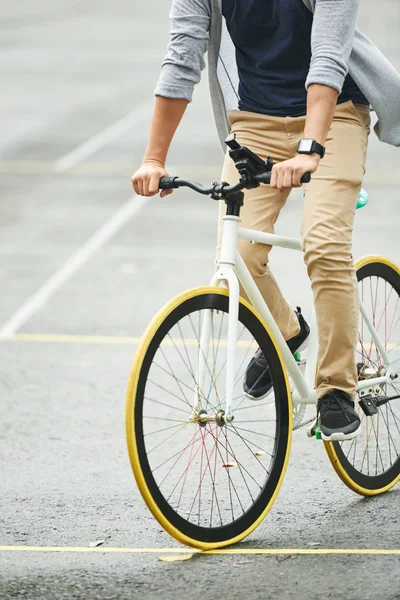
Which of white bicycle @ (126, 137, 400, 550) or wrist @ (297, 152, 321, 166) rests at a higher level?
wrist @ (297, 152, 321, 166)

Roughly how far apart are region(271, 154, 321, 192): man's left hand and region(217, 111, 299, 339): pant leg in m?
0.53

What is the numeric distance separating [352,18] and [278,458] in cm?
164

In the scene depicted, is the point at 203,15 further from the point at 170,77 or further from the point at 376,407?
the point at 376,407

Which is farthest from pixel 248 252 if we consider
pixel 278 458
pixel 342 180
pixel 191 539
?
pixel 191 539

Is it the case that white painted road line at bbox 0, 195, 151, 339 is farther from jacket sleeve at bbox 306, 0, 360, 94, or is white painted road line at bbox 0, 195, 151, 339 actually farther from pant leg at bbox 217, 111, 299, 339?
jacket sleeve at bbox 306, 0, 360, 94

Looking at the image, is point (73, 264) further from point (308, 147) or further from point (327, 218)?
point (308, 147)

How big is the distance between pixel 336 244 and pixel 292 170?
16.9 inches

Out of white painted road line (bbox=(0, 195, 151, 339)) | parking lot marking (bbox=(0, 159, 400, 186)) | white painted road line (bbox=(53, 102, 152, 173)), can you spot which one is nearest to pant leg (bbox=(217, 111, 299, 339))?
white painted road line (bbox=(0, 195, 151, 339))

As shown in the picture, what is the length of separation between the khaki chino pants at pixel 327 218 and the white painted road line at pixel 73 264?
3584 mm

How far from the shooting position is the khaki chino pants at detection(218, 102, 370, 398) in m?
4.56

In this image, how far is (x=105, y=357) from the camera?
7605 millimetres

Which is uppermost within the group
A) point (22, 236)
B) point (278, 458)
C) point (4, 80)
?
point (4, 80)

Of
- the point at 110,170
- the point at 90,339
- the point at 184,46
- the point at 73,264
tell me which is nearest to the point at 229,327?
the point at 184,46

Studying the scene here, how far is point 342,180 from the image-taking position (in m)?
4.63
